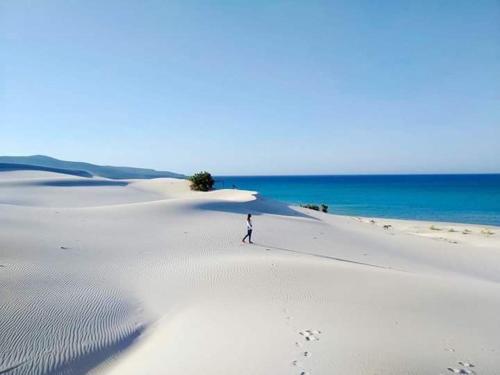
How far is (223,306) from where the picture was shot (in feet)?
24.9

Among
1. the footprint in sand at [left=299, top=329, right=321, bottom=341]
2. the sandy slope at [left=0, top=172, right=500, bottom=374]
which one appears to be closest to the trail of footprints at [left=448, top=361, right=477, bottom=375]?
the sandy slope at [left=0, top=172, right=500, bottom=374]

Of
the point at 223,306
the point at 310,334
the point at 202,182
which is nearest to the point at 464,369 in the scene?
the point at 310,334

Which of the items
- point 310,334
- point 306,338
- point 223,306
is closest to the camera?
point 306,338

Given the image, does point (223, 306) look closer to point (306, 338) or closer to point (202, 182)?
point (306, 338)

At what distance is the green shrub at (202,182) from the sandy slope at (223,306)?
61.5 ft

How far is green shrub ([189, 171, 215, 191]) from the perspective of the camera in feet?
113

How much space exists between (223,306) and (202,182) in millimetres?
27556

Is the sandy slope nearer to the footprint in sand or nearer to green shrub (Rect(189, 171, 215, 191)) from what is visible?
the footprint in sand

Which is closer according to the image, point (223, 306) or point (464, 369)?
point (464, 369)

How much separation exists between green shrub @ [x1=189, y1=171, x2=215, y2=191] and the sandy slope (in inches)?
738

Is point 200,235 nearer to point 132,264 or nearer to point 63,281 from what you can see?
point 132,264

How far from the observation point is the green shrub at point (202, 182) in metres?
34.5

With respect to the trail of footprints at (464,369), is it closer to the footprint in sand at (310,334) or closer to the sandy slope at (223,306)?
the sandy slope at (223,306)

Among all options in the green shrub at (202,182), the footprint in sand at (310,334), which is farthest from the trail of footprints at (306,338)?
the green shrub at (202,182)
